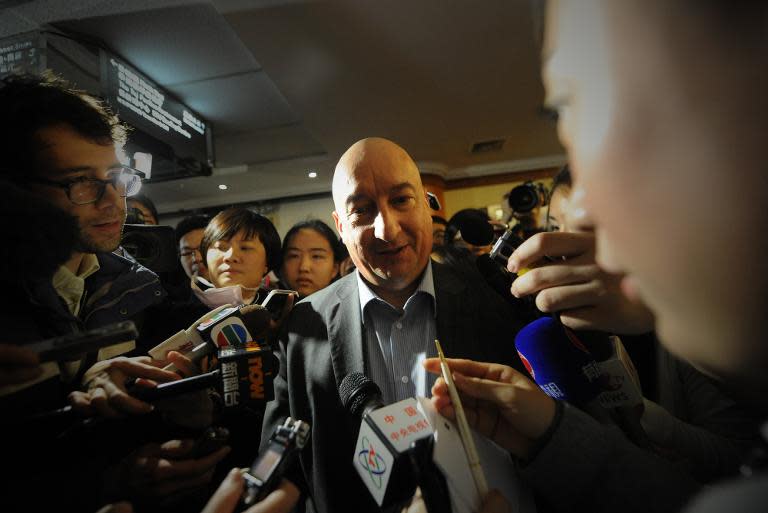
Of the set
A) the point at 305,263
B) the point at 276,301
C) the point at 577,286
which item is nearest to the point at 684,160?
the point at 577,286

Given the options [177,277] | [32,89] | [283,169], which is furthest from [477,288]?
[283,169]

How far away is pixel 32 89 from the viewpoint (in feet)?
2.40

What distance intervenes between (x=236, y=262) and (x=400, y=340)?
103 centimetres

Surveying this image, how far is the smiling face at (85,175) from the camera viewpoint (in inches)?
27.2

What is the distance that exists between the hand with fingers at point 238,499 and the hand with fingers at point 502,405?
33 cm

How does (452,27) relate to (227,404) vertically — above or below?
above

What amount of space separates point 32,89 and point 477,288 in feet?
4.37

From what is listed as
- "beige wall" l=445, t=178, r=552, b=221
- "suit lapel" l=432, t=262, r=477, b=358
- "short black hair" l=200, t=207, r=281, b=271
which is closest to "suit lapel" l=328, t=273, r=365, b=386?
"suit lapel" l=432, t=262, r=477, b=358

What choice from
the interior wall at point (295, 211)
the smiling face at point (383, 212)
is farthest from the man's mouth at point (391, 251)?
the interior wall at point (295, 211)

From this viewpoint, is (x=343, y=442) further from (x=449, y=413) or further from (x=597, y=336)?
(x=597, y=336)

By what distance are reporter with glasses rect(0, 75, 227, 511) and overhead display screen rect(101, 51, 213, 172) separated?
1977 mm

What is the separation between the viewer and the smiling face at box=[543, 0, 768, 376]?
24cm

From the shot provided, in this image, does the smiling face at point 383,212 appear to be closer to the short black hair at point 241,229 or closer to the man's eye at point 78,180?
the man's eye at point 78,180

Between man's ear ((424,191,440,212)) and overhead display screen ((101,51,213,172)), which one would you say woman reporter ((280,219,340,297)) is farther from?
overhead display screen ((101,51,213,172))
